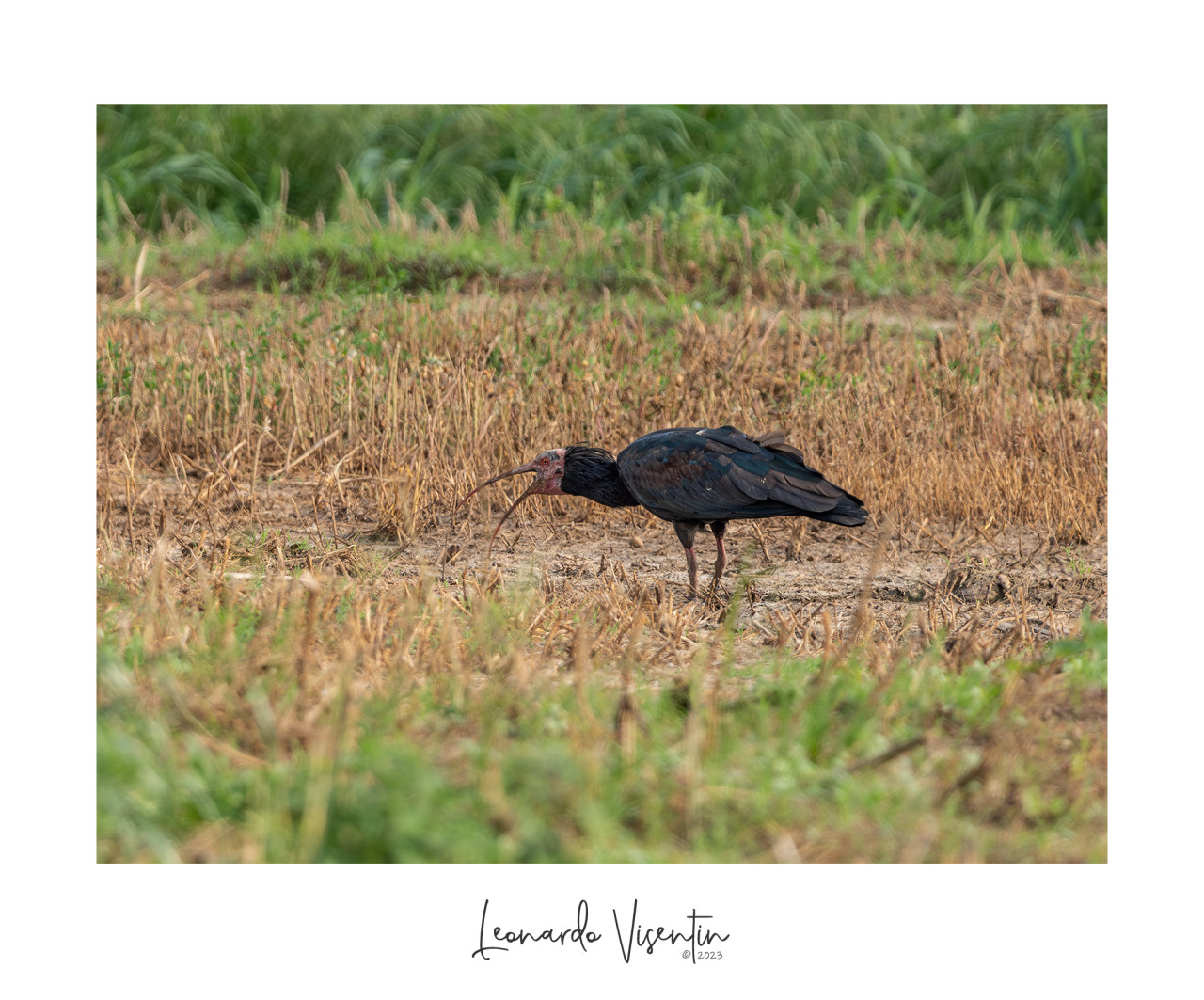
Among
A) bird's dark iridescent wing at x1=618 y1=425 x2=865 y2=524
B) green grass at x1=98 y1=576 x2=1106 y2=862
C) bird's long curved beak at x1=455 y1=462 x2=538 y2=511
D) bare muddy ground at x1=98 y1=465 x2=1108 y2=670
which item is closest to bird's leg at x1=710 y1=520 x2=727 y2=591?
bare muddy ground at x1=98 y1=465 x2=1108 y2=670

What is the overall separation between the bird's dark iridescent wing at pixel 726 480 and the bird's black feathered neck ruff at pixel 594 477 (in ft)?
0.67

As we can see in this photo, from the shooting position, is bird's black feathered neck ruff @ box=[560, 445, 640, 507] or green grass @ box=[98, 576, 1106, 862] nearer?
green grass @ box=[98, 576, 1106, 862]

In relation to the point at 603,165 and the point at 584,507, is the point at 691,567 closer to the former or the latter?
the point at 584,507

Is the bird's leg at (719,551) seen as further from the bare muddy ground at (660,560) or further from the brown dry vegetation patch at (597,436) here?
the brown dry vegetation patch at (597,436)

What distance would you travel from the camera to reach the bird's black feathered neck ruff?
6.20 meters

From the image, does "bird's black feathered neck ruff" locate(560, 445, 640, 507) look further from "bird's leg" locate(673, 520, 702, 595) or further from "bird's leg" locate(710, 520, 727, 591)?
"bird's leg" locate(710, 520, 727, 591)

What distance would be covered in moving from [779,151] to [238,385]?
20.7ft

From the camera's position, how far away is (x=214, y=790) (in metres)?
3.42

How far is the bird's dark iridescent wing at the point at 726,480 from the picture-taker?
18.6 feet

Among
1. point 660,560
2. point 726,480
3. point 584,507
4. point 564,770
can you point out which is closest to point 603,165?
point 584,507

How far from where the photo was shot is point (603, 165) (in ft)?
39.3

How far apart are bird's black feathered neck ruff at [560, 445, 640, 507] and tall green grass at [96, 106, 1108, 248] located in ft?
19.0

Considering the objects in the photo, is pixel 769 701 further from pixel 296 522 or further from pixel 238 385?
pixel 238 385

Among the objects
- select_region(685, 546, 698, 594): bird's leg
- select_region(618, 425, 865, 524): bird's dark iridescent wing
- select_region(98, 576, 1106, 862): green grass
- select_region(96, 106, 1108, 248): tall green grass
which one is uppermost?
select_region(96, 106, 1108, 248): tall green grass
